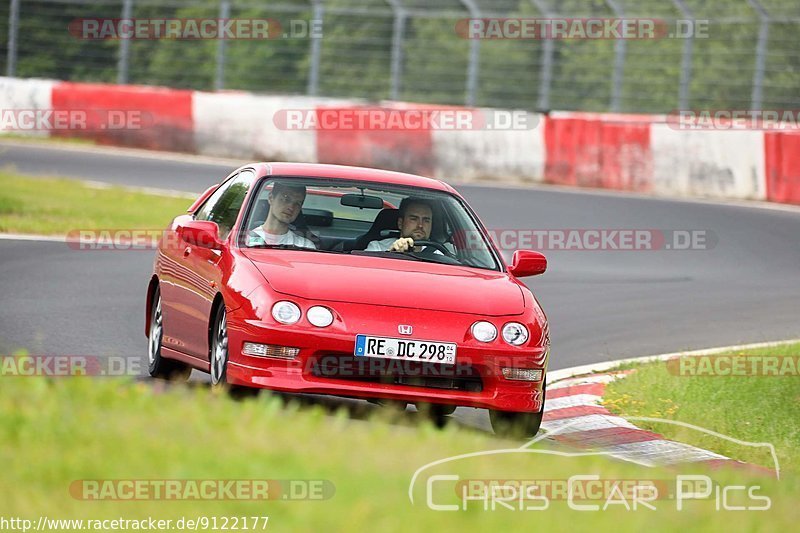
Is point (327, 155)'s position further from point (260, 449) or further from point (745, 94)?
point (260, 449)

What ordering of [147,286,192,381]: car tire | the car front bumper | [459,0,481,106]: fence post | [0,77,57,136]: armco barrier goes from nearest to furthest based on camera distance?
the car front bumper
[147,286,192,381]: car tire
[459,0,481,106]: fence post
[0,77,57,136]: armco barrier

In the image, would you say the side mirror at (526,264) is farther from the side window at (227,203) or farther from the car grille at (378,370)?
the side window at (227,203)

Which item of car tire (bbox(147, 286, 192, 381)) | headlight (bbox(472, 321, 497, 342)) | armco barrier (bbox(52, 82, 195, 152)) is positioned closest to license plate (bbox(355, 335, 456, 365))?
headlight (bbox(472, 321, 497, 342))

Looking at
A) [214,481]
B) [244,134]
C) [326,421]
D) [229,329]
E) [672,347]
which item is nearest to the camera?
[214,481]

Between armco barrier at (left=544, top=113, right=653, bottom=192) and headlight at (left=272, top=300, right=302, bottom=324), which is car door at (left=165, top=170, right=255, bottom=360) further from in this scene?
armco barrier at (left=544, top=113, right=653, bottom=192)

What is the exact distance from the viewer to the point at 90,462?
5.13 meters

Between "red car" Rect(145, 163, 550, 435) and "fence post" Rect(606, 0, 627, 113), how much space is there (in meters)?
17.2

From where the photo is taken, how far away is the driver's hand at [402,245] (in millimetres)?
9438

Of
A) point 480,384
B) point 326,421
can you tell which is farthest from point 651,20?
point 326,421

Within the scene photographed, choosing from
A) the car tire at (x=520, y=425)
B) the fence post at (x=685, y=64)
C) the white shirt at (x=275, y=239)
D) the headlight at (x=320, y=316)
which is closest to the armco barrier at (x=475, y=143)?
the fence post at (x=685, y=64)

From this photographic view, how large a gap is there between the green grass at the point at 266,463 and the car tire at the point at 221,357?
71.3 inches

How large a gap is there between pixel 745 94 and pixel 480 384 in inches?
716

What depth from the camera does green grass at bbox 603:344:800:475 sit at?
30.3ft

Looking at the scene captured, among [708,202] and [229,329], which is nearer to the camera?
[229,329]
